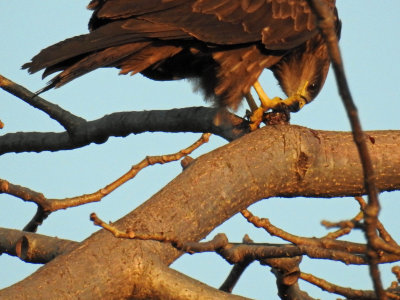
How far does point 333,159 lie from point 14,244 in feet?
4.77

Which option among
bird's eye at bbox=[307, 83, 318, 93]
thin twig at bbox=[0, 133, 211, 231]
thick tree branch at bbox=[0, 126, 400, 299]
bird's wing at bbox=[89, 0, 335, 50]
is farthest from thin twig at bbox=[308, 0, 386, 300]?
bird's eye at bbox=[307, 83, 318, 93]

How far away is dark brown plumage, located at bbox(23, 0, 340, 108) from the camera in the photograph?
12.9ft

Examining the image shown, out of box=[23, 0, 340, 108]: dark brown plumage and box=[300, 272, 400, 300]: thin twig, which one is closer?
box=[300, 272, 400, 300]: thin twig

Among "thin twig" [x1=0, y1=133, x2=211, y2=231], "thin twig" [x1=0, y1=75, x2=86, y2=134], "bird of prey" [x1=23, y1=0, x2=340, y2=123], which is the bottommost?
"thin twig" [x1=0, y1=133, x2=211, y2=231]

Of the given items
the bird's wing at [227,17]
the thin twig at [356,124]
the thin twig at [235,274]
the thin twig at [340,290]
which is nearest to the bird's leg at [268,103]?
the bird's wing at [227,17]

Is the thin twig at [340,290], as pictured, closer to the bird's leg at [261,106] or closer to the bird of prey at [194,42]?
the bird's leg at [261,106]

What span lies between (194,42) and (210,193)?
167cm

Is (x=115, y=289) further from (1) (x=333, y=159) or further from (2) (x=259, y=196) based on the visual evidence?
(1) (x=333, y=159)

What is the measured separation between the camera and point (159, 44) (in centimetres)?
431

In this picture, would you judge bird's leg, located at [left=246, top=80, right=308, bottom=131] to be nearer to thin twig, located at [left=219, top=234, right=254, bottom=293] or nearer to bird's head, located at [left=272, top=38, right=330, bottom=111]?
bird's head, located at [left=272, top=38, right=330, bottom=111]

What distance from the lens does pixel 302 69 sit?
539 centimetres

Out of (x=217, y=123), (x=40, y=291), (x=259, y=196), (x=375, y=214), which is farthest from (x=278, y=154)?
(x=375, y=214)

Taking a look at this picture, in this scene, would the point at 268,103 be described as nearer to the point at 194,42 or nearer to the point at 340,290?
the point at 194,42

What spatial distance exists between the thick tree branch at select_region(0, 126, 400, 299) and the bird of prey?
1104 mm
